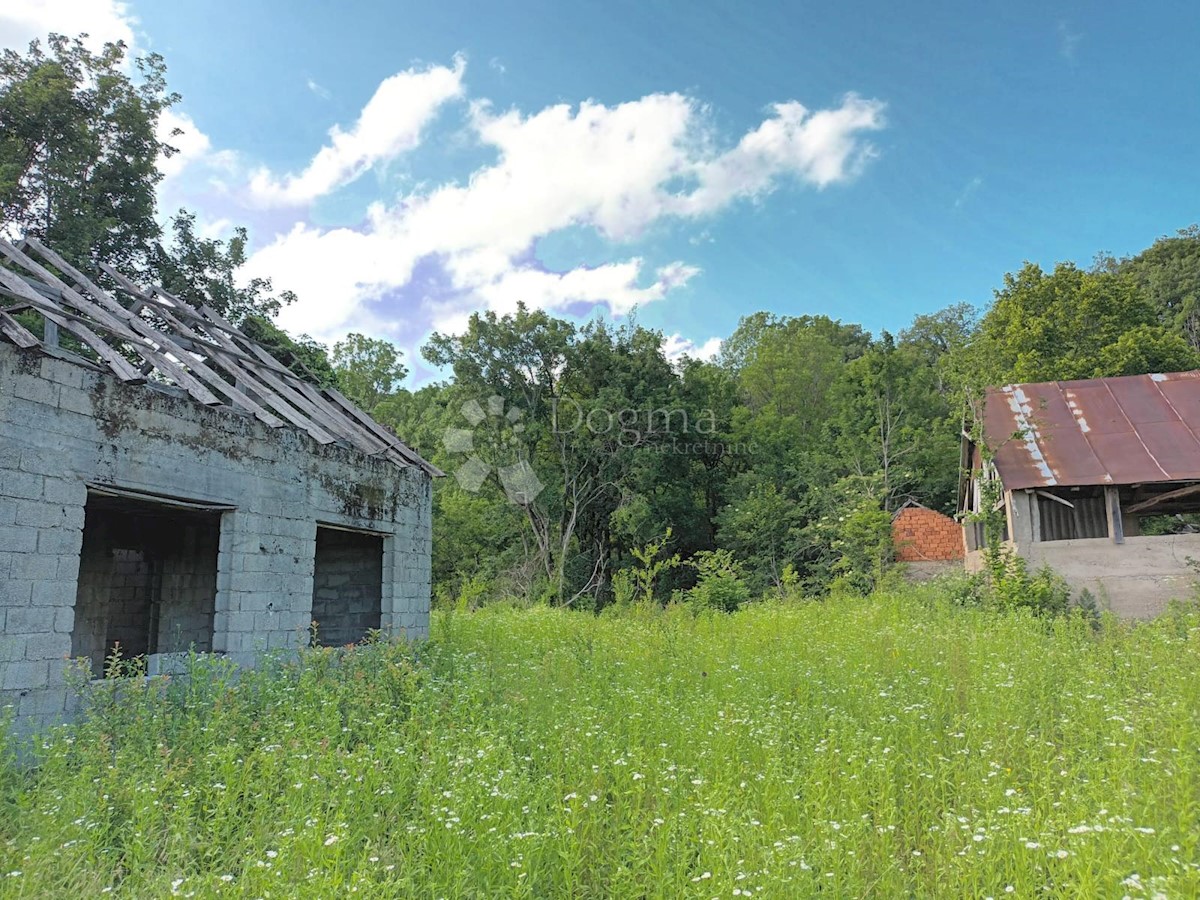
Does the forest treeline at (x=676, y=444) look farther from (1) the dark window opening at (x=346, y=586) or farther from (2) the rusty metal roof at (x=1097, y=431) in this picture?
(1) the dark window opening at (x=346, y=586)

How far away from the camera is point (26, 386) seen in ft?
19.6

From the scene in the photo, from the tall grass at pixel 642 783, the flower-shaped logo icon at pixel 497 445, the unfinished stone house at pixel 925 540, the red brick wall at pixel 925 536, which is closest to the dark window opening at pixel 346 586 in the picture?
the tall grass at pixel 642 783

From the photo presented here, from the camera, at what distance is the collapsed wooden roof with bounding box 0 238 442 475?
262 inches

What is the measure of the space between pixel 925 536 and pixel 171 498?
1919 cm

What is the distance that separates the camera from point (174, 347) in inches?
309

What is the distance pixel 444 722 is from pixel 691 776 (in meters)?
2.20

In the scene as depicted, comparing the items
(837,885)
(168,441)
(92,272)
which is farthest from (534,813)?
(92,272)

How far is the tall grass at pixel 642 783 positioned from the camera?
366cm

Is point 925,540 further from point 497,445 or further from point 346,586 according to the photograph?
point 346,586

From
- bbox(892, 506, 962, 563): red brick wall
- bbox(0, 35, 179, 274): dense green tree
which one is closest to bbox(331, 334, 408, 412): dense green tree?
bbox(0, 35, 179, 274): dense green tree

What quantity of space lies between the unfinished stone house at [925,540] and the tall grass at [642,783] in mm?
11846

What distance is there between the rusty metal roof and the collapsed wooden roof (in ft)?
33.9

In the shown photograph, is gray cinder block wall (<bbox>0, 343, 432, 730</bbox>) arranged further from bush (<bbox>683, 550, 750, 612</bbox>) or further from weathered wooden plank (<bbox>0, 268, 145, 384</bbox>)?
bush (<bbox>683, 550, 750, 612</bbox>)

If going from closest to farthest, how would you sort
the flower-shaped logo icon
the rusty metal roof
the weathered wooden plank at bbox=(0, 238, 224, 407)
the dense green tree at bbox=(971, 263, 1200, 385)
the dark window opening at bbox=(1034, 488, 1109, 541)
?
the weathered wooden plank at bbox=(0, 238, 224, 407) < the rusty metal roof < the dark window opening at bbox=(1034, 488, 1109, 541) < the dense green tree at bbox=(971, 263, 1200, 385) < the flower-shaped logo icon
